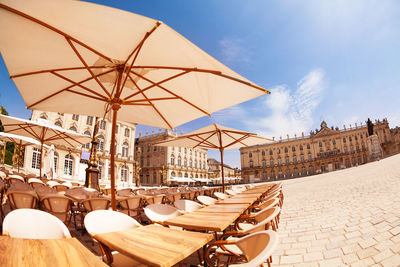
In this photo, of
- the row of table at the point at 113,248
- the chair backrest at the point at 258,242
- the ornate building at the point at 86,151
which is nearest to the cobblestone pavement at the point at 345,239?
the chair backrest at the point at 258,242

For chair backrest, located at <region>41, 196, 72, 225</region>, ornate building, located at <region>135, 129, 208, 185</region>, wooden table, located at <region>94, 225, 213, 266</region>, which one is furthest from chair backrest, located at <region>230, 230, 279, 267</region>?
ornate building, located at <region>135, 129, 208, 185</region>

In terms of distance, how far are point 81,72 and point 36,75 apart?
779mm

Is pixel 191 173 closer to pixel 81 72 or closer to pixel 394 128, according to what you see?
pixel 81 72

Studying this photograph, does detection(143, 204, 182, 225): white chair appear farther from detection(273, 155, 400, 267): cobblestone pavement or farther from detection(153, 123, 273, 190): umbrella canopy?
detection(153, 123, 273, 190): umbrella canopy

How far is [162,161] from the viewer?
4481 centimetres

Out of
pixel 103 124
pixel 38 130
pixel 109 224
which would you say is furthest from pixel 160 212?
pixel 103 124

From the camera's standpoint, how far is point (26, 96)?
3.92 meters

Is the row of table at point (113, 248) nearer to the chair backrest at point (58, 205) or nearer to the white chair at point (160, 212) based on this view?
the white chair at point (160, 212)

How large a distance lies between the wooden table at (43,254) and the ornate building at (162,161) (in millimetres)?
41598

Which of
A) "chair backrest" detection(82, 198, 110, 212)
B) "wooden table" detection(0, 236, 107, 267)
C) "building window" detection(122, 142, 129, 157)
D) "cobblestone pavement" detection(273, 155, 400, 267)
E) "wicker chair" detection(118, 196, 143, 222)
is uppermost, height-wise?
"building window" detection(122, 142, 129, 157)

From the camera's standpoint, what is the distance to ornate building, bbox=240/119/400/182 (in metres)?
51.6

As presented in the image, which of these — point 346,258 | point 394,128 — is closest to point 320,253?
point 346,258

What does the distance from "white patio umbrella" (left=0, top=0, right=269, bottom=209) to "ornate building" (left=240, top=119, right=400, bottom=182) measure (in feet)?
177

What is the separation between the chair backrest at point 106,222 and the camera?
2047 millimetres
